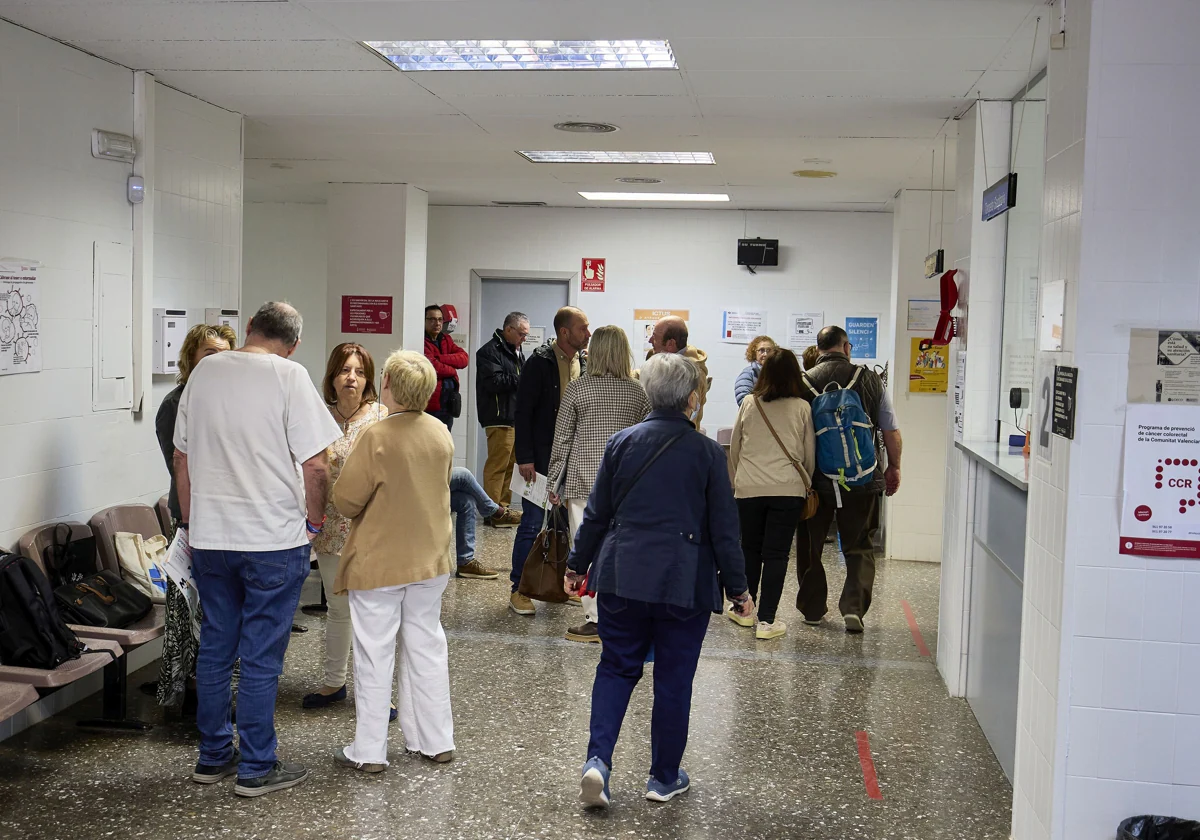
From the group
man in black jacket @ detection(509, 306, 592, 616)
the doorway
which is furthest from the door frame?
man in black jacket @ detection(509, 306, 592, 616)

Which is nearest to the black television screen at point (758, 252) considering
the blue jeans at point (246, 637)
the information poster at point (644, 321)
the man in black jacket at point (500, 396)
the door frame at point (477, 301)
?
the information poster at point (644, 321)

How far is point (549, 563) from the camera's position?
536 centimetres

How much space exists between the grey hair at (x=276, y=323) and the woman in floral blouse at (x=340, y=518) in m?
0.52

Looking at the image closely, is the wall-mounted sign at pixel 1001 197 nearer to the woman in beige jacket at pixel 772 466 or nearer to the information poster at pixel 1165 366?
the woman in beige jacket at pixel 772 466

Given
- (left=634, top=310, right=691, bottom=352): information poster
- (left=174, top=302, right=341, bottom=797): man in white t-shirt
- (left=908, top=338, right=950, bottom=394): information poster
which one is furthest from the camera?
(left=634, top=310, right=691, bottom=352): information poster

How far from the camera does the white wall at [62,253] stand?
4289 millimetres

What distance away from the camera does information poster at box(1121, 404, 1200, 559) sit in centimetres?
291

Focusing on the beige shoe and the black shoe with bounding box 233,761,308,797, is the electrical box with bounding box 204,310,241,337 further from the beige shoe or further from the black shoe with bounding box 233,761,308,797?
the black shoe with bounding box 233,761,308,797

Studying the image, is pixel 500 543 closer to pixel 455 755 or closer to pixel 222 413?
pixel 455 755

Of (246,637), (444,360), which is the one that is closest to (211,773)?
(246,637)

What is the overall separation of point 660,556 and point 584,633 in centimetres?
235

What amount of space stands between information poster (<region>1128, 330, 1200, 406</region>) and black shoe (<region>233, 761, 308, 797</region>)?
284 centimetres

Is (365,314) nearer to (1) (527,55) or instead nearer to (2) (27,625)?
(1) (527,55)

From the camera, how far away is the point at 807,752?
426 cm
